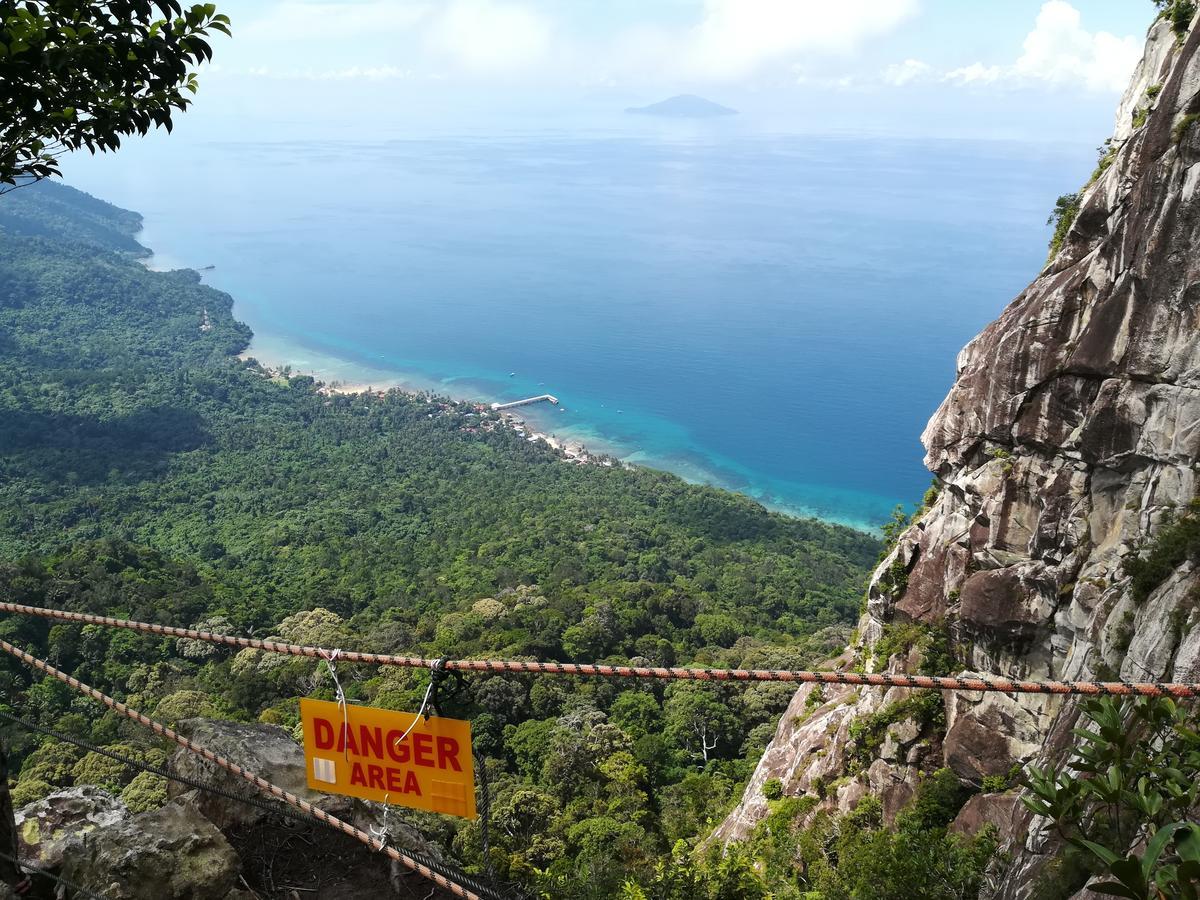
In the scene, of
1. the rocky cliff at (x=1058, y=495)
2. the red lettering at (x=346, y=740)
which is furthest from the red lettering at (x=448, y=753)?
the rocky cliff at (x=1058, y=495)

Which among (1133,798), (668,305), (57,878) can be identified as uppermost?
(668,305)

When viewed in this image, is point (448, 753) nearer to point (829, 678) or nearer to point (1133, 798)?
point (829, 678)

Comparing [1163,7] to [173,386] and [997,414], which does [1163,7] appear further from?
[173,386]

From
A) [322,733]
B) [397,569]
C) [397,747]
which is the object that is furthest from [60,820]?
[397,569]

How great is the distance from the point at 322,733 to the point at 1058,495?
9.87 metres

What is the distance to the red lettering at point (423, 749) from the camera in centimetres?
320

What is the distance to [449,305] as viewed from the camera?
308ft

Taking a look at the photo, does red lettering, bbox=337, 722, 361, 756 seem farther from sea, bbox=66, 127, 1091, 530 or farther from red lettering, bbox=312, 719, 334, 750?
sea, bbox=66, 127, 1091, 530

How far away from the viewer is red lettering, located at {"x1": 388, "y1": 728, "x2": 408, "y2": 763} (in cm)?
325

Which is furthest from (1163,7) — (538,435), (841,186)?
(841,186)

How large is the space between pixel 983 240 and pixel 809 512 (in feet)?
279

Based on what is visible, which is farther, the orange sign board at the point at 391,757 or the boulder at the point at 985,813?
the boulder at the point at 985,813

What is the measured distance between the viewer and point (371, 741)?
3320 millimetres

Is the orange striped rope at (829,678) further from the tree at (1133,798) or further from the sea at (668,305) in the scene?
the sea at (668,305)
